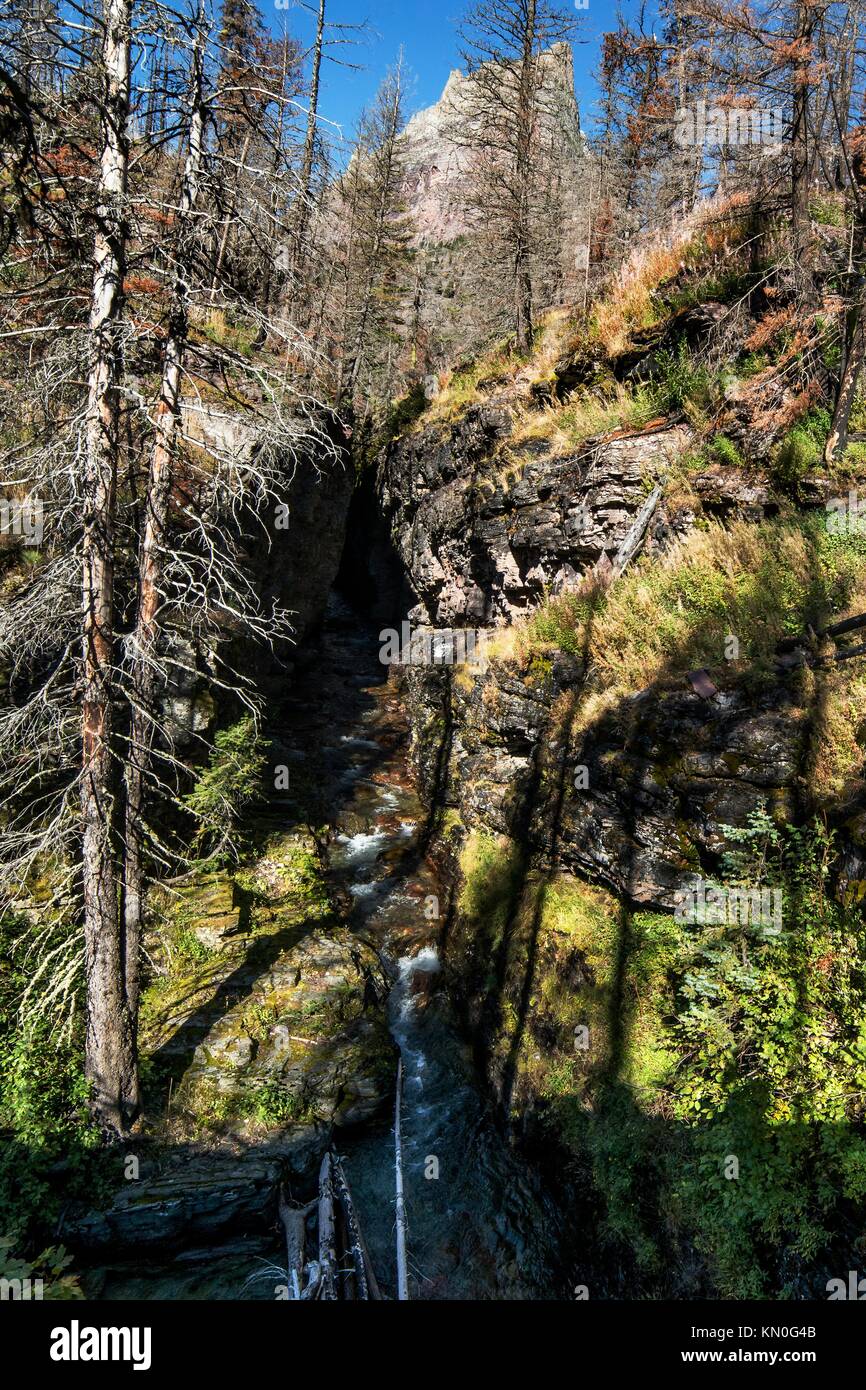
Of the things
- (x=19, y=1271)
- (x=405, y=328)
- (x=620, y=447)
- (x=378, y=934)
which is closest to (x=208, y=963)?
(x=378, y=934)

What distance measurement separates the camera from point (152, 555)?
6.68 metres

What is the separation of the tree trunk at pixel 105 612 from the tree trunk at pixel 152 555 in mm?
204

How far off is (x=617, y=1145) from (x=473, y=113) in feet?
72.0

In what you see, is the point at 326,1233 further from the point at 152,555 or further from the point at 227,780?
the point at 152,555

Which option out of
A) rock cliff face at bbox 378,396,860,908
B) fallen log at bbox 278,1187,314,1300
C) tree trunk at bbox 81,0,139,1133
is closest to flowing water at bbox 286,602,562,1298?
fallen log at bbox 278,1187,314,1300

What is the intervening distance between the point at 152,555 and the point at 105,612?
31.8 inches

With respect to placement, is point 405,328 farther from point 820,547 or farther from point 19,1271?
point 19,1271

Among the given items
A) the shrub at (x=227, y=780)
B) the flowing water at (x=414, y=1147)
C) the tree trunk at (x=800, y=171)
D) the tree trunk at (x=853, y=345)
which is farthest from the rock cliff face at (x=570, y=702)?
the shrub at (x=227, y=780)

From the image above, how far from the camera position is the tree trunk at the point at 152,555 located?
20.6ft

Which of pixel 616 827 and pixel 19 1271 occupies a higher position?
pixel 616 827

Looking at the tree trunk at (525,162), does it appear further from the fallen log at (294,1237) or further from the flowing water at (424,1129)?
the fallen log at (294,1237)

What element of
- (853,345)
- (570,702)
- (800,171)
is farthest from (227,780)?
(800,171)
